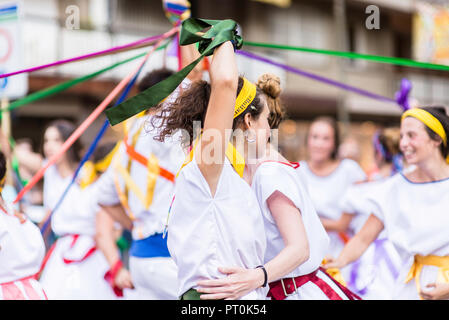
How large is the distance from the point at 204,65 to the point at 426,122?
122 centimetres

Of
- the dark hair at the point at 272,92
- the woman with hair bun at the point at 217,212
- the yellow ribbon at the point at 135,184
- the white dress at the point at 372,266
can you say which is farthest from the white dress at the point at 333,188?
the woman with hair bun at the point at 217,212

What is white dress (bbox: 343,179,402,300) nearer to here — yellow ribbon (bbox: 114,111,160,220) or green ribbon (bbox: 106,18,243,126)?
yellow ribbon (bbox: 114,111,160,220)

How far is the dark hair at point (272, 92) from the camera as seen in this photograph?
2.46m

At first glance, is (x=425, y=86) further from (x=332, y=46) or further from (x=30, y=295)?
(x=30, y=295)

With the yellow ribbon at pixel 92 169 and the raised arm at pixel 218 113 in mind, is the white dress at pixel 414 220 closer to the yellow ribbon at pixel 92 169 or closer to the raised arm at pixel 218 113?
the raised arm at pixel 218 113

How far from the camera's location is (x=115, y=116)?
1970 millimetres

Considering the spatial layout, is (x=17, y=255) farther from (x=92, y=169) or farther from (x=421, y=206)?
(x=92, y=169)

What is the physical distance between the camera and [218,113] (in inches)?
74.6

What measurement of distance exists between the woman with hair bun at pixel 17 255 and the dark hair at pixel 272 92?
45.2 inches

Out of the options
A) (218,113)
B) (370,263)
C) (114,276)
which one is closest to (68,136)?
(114,276)

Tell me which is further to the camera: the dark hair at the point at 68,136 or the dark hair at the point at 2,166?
the dark hair at the point at 68,136

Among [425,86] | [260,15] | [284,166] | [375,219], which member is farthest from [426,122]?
[425,86]

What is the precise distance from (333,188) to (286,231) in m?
2.77

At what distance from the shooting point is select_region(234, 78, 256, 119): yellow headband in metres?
2.12
